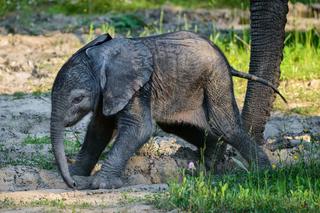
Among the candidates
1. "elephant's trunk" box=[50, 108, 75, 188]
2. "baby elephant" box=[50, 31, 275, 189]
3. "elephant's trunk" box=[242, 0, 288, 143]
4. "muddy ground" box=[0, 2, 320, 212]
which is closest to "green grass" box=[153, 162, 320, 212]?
"muddy ground" box=[0, 2, 320, 212]

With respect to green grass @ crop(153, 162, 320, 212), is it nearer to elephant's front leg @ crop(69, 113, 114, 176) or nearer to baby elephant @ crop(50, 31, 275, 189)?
baby elephant @ crop(50, 31, 275, 189)

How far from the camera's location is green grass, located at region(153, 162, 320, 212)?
6.22 meters

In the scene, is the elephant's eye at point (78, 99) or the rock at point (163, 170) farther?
the rock at point (163, 170)

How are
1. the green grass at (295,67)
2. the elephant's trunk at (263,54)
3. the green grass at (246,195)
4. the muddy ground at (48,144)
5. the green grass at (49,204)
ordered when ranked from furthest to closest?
the green grass at (295,67) < the elephant's trunk at (263,54) < the muddy ground at (48,144) < the green grass at (49,204) < the green grass at (246,195)

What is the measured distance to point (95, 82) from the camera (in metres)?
7.42

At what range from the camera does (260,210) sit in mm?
6203

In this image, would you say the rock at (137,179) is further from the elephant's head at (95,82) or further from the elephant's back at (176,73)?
the elephant's head at (95,82)

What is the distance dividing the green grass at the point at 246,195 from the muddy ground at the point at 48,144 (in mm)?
237

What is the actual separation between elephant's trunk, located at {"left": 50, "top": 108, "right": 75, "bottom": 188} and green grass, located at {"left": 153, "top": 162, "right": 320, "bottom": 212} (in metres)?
0.84

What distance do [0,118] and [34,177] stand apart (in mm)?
2076

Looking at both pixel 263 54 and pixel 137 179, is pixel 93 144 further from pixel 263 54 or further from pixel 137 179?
pixel 263 54

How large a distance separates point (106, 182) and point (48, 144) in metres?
1.50

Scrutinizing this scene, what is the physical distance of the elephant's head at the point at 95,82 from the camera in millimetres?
7328

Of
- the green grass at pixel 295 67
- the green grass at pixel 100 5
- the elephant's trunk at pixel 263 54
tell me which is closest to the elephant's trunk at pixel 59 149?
the elephant's trunk at pixel 263 54
